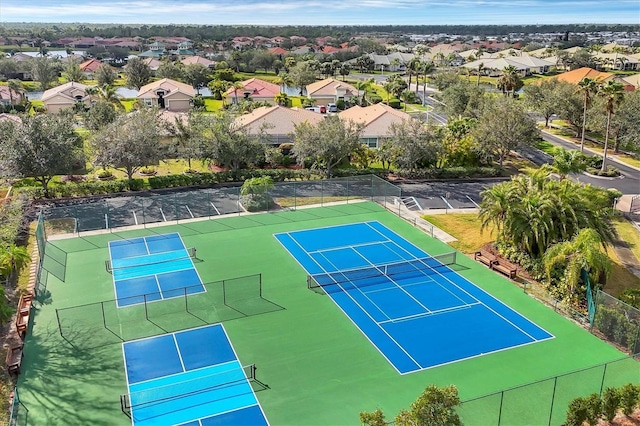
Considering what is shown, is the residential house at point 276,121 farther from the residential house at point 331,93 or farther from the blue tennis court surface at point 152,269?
the residential house at point 331,93

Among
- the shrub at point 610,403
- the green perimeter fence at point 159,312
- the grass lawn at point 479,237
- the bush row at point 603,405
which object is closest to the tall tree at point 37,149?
the green perimeter fence at point 159,312

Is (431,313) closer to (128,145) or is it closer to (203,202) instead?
(203,202)

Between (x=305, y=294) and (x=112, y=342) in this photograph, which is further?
(x=305, y=294)

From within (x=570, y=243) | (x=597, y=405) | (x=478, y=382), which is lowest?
(x=478, y=382)

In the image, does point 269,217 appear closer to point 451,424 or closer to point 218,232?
point 218,232

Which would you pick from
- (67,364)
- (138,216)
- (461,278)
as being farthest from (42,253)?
(461,278)

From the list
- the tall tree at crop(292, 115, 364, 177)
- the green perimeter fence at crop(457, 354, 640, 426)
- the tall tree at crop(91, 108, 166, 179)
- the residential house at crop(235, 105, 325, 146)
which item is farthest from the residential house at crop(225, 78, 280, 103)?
the green perimeter fence at crop(457, 354, 640, 426)
